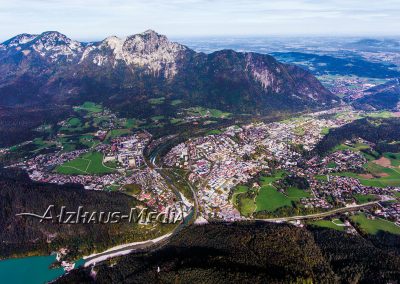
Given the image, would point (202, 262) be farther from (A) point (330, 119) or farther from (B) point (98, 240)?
(A) point (330, 119)

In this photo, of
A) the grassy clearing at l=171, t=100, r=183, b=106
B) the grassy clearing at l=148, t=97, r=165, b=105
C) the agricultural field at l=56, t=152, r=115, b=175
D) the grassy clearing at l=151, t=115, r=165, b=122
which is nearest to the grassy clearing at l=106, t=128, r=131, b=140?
the grassy clearing at l=151, t=115, r=165, b=122

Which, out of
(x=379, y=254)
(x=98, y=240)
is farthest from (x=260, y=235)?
(x=98, y=240)

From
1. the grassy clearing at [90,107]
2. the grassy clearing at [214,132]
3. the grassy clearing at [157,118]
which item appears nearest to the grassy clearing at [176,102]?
the grassy clearing at [157,118]

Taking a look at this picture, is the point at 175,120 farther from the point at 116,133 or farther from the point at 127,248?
the point at 127,248

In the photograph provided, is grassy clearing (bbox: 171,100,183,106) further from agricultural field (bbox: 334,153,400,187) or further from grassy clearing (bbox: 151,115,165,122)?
agricultural field (bbox: 334,153,400,187)

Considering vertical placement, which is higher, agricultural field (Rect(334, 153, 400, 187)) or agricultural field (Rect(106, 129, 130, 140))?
agricultural field (Rect(106, 129, 130, 140))

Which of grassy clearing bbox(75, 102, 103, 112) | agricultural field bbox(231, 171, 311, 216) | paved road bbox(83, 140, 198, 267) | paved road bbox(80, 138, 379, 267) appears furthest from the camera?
grassy clearing bbox(75, 102, 103, 112)
